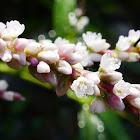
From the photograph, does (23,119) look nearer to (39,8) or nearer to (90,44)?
(39,8)

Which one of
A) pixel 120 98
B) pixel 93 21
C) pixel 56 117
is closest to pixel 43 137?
pixel 56 117

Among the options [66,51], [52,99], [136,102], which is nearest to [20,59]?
[66,51]

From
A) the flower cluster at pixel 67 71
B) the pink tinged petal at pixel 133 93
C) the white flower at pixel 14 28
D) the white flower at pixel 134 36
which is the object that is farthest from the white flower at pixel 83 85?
the white flower at pixel 134 36

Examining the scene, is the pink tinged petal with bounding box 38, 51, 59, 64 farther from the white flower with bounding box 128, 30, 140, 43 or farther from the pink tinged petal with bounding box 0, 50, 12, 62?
the white flower with bounding box 128, 30, 140, 43

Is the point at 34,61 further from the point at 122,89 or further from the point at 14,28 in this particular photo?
the point at 122,89

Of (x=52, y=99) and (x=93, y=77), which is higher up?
(x=52, y=99)
